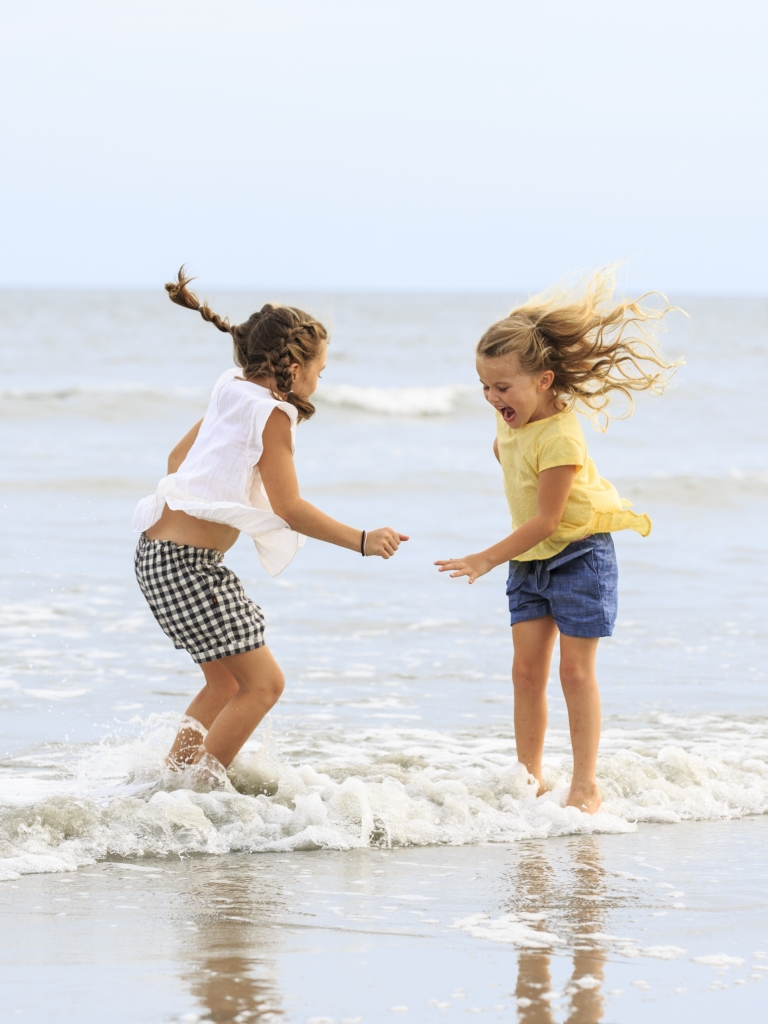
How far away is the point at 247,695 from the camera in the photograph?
3.58 meters

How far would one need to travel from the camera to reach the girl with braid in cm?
352

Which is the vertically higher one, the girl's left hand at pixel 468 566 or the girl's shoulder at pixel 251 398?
the girl's shoulder at pixel 251 398

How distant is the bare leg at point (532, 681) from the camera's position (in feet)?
12.6

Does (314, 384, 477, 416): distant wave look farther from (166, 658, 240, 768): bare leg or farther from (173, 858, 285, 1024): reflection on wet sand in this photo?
(173, 858, 285, 1024): reflection on wet sand

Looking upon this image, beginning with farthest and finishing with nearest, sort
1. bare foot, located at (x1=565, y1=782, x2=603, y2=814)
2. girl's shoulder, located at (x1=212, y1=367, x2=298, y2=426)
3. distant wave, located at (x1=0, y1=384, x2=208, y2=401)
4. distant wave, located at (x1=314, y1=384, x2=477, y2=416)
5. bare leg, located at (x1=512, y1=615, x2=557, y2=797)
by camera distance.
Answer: distant wave, located at (x1=314, y1=384, x2=477, y2=416)
distant wave, located at (x1=0, y1=384, x2=208, y2=401)
bare leg, located at (x1=512, y1=615, x2=557, y2=797)
bare foot, located at (x1=565, y1=782, x2=603, y2=814)
girl's shoulder, located at (x1=212, y1=367, x2=298, y2=426)

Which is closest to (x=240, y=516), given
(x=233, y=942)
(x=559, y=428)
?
(x=559, y=428)

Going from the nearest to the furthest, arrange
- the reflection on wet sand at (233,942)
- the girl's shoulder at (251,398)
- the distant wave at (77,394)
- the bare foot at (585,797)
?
the reflection on wet sand at (233,942), the girl's shoulder at (251,398), the bare foot at (585,797), the distant wave at (77,394)

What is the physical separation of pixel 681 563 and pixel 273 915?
5721 mm

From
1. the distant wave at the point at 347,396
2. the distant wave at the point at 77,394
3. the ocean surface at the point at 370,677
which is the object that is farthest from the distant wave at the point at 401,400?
the ocean surface at the point at 370,677

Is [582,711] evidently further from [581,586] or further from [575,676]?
[581,586]

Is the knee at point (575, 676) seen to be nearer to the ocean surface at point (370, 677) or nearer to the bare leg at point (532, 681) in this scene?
the bare leg at point (532, 681)

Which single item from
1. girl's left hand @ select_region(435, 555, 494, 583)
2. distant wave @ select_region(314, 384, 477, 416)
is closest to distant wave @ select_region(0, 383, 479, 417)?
distant wave @ select_region(314, 384, 477, 416)

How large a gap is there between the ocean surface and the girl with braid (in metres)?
0.19

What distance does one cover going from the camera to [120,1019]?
2244 mm
